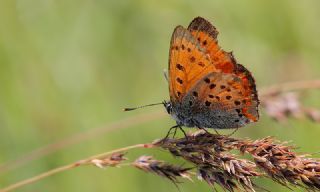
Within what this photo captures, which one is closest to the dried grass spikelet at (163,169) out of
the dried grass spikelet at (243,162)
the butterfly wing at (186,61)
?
the dried grass spikelet at (243,162)

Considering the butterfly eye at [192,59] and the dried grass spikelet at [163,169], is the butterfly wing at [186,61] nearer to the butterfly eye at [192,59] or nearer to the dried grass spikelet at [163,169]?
the butterfly eye at [192,59]

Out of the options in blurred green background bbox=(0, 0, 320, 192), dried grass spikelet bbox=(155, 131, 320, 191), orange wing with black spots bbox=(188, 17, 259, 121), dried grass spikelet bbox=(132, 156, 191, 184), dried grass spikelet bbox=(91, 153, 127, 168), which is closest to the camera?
dried grass spikelet bbox=(155, 131, 320, 191)

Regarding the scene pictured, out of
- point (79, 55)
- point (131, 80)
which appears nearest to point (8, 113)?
point (79, 55)

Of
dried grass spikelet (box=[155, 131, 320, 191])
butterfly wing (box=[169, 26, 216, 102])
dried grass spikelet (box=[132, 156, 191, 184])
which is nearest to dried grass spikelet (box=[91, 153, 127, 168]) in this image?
dried grass spikelet (box=[132, 156, 191, 184])

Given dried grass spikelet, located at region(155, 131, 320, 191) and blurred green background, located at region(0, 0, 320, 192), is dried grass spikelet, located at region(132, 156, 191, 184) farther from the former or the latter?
blurred green background, located at region(0, 0, 320, 192)

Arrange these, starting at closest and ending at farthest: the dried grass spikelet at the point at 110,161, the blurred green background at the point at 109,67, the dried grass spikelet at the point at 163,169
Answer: the dried grass spikelet at the point at 163,169
the dried grass spikelet at the point at 110,161
the blurred green background at the point at 109,67

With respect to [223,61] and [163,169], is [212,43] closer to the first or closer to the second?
[223,61]
